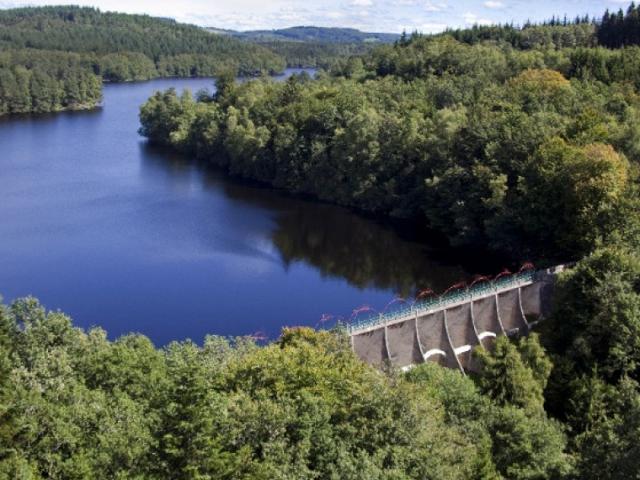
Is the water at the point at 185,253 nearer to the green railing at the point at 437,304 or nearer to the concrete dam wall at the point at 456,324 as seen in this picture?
the green railing at the point at 437,304

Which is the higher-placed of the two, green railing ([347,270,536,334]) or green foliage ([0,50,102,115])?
green foliage ([0,50,102,115])

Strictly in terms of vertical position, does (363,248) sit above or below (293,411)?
below

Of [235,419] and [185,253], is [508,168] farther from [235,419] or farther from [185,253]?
[235,419]

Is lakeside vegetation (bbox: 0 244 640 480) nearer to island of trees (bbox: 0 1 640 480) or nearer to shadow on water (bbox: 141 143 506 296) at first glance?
island of trees (bbox: 0 1 640 480)

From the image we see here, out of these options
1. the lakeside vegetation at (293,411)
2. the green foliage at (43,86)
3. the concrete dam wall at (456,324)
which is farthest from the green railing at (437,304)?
the green foliage at (43,86)

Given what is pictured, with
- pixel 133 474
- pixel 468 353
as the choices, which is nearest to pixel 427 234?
pixel 468 353

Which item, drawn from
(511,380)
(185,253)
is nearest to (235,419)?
(511,380)

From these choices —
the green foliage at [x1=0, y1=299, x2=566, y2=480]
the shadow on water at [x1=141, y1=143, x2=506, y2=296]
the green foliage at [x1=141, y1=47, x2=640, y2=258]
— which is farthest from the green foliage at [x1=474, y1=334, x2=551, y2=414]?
the shadow on water at [x1=141, y1=143, x2=506, y2=296]
